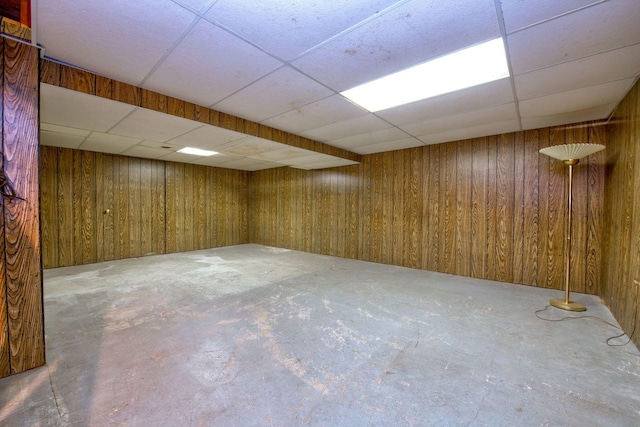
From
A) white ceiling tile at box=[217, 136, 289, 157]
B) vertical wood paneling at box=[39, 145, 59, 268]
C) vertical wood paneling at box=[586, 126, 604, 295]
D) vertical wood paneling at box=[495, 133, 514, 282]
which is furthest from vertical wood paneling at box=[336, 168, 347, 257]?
vertical wood paneling at box=[39, 145, 59, 268]

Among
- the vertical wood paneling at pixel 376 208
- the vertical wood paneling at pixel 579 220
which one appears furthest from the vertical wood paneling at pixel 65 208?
the vertical wood paneling at pixel 579 220


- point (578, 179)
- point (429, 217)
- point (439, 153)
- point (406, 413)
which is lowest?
point (406, 413)

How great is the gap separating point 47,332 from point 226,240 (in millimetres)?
5121

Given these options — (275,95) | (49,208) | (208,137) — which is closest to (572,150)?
(275,95)

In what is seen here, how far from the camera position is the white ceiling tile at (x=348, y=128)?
10.5ft

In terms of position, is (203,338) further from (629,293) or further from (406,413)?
(629,293)

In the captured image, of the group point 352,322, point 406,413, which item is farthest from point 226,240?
point 406,413

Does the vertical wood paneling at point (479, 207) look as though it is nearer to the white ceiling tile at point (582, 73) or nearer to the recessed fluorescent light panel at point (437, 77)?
the white ceiling tile at point (582, 73)

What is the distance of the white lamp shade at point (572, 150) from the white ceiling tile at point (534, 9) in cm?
169

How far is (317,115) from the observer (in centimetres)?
303

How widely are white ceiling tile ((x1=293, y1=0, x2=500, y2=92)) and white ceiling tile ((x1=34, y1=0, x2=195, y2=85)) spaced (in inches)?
33.6

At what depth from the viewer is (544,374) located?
1.71m

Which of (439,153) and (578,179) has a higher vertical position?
(439,153)

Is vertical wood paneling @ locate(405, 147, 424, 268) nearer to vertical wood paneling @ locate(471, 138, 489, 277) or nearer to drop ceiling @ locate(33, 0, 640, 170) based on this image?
vertical wood paneling @ locate(471, 138, 489, 277)
